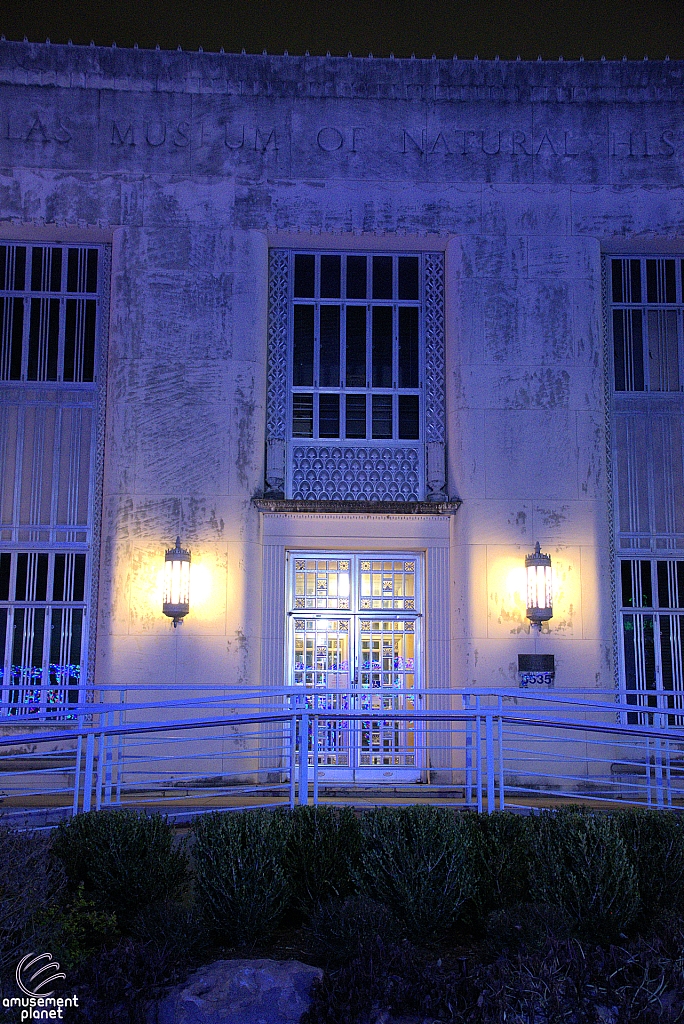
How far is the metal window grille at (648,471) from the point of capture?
44.1 ft

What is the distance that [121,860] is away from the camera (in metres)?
6.91

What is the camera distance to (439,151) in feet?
45.9

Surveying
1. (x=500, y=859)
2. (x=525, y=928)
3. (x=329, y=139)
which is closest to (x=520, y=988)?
(x=525, y=928)

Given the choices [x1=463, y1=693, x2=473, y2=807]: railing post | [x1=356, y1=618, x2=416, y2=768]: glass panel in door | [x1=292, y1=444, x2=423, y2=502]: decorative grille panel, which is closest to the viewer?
[x1=463, y1=693, x2=473, y2=807]: railing post

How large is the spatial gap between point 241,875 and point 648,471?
9.27m

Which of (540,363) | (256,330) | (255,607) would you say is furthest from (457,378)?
(255,607)

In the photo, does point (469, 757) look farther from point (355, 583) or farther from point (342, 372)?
point (342, 372)

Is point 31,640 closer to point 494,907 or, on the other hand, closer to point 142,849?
point 142,849

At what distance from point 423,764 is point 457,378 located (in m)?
5.18

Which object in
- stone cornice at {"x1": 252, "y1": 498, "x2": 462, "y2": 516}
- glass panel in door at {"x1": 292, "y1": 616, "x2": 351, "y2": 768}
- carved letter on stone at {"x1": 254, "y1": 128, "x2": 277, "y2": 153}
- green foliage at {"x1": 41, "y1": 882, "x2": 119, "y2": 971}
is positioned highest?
carved letter on stone at {"x1": 254, "y1": 128, "x2": 277, "y2": 153}

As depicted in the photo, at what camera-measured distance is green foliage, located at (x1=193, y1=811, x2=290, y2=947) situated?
659 centimetres

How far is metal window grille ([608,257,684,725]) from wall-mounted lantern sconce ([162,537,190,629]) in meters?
5.80

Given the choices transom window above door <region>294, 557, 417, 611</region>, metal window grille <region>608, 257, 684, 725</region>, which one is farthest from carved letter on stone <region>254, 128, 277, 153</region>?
transom window above door <region>294, 557, 417, 611</region>

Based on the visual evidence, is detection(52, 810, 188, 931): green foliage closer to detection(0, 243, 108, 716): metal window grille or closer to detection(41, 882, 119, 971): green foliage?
detection(41, 882, 119, 971): green foliage
